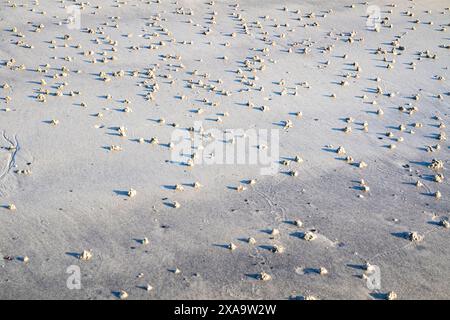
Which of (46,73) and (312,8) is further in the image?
(312,8)

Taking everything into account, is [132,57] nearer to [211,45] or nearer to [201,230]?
[211,45]

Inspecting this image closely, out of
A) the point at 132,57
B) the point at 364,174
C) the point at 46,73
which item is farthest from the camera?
the point at 132,57

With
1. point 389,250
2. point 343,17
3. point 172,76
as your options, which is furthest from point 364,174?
point 343,17

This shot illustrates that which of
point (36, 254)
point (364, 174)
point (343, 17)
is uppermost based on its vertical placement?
point (343, 17)

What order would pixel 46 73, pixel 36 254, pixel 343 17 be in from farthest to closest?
pixel 343 17 → pixel 46 73 → pixel 36 254

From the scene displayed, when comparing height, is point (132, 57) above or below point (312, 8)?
below

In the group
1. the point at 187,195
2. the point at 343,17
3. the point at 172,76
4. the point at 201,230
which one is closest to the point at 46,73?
the point at 172,76
